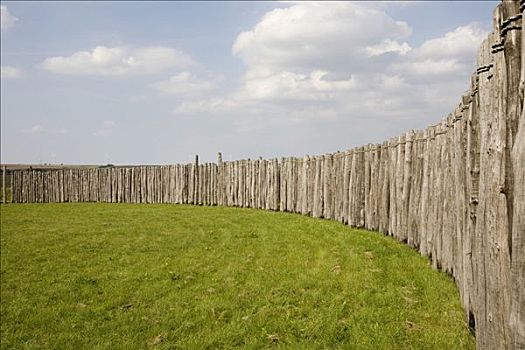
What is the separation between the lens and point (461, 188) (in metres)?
5.03

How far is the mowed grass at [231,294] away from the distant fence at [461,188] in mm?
490

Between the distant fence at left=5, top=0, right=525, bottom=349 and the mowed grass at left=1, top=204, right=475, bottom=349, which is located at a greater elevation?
the distant fence at left=5, top=0, right=525, bottom=349

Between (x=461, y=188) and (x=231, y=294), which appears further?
(x=231, y=294)

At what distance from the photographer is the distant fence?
109 inches

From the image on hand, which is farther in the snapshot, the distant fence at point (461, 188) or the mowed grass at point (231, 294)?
the mowed grass at point (231, 294)

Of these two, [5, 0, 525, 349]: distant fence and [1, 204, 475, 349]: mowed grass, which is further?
[1, 204, 475, 349]: mowed grass

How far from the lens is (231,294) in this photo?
6.20 m

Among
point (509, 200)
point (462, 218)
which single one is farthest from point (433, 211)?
point (509, 200)

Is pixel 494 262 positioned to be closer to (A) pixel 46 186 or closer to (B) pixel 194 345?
(B) pixel 194 345

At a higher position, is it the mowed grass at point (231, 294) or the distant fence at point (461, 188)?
the distant fence at point (461, 188)

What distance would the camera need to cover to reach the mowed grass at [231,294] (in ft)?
15.9

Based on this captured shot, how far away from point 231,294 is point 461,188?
9.11 feet

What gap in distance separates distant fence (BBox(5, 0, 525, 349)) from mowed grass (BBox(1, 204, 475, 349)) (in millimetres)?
490

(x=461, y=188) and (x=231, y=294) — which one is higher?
(x=461, y=188)
